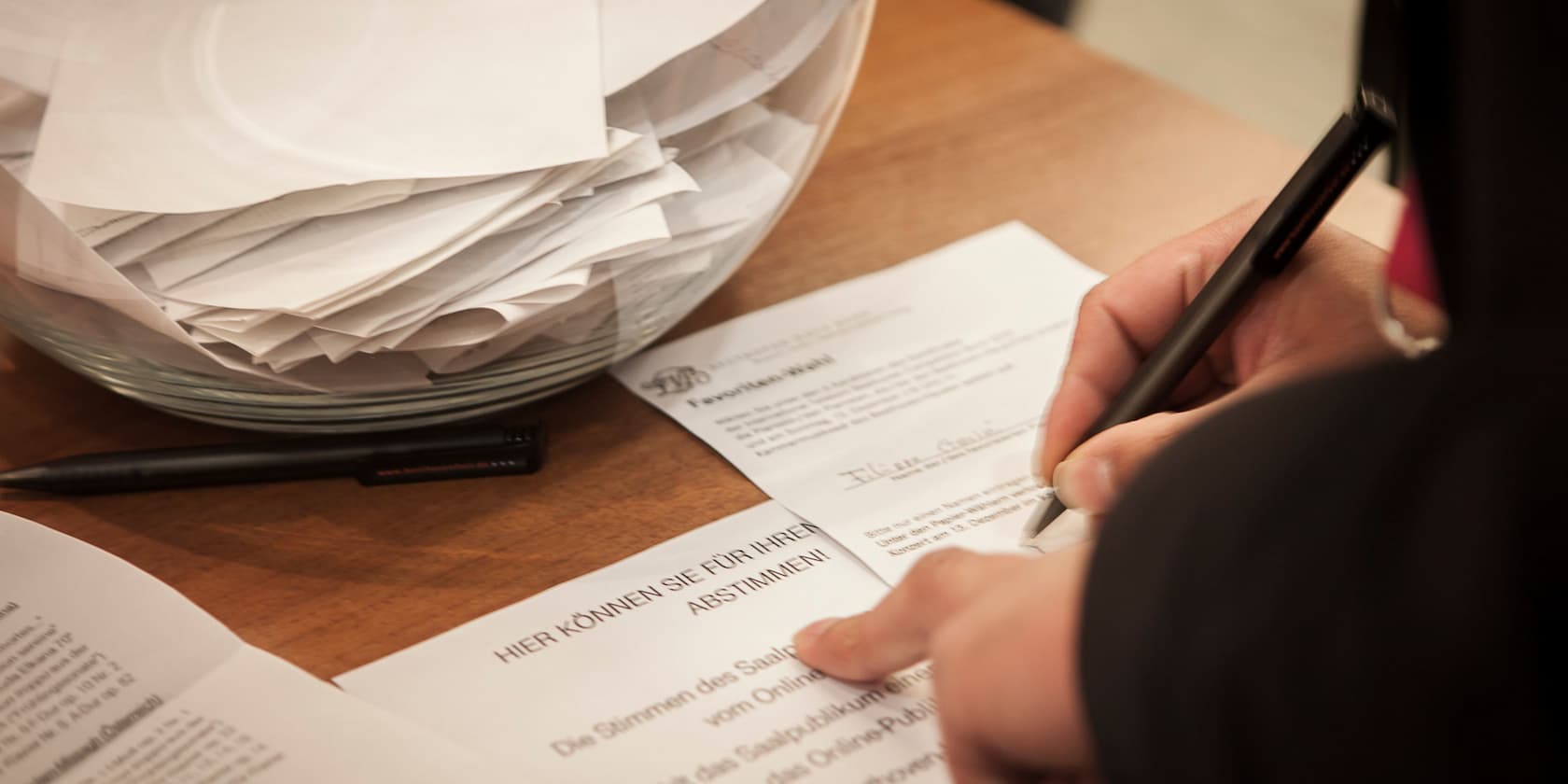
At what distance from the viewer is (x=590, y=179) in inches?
19.3

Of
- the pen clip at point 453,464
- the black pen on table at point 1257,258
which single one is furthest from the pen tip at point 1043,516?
the pen clip at point 453,464

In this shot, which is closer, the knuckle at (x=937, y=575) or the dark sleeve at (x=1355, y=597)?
the dark sleeve at (x=1355, y=597)

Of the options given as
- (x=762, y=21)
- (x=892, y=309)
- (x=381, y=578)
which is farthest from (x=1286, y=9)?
(x=381, y=578)

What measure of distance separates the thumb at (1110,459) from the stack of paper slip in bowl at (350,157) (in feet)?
0.58

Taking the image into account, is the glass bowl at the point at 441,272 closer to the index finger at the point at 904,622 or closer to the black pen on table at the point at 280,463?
the black pen on table at the point at 280,463

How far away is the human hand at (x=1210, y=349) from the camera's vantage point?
483 millimetres

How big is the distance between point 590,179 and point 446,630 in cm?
17

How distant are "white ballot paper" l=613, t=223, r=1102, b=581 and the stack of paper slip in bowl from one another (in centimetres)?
12

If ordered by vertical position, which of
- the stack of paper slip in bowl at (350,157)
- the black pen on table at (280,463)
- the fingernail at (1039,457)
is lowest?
the fingernail at (1039,457)

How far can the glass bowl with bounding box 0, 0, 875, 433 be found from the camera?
18.1 inches

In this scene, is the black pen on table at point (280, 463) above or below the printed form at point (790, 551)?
above

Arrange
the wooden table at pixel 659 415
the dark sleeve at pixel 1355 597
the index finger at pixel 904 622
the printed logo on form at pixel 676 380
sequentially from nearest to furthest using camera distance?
the dark sleeve at pixel 1355 597, the index finger at pixel 904 622, the wooden table at pixel 659 415, the printed logo on form at pixel 676 380

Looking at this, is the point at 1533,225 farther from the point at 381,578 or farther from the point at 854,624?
the point at 381,578

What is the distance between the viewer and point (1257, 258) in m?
0.52
